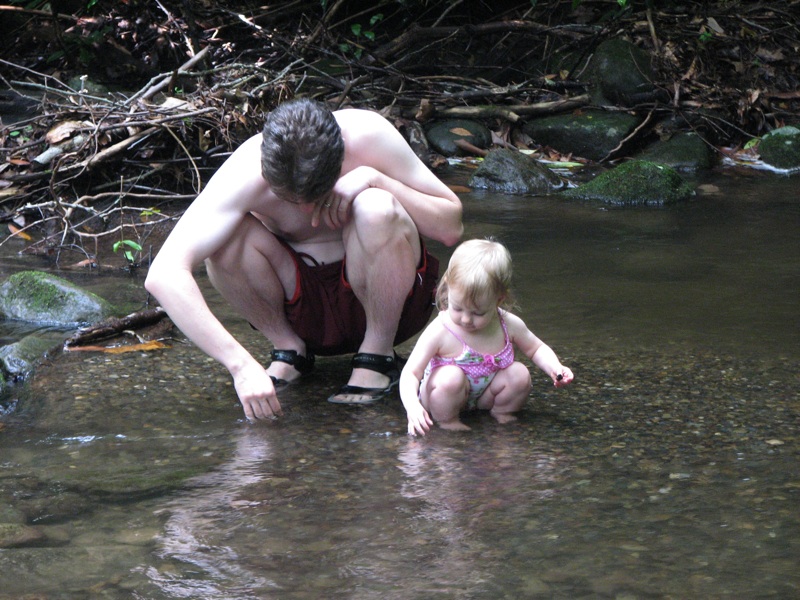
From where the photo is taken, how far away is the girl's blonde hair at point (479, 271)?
9.14 ft

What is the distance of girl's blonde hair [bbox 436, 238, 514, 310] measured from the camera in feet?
9.14

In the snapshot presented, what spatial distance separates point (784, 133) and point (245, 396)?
7211mm

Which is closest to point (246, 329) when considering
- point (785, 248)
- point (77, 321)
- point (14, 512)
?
point (77, 321)

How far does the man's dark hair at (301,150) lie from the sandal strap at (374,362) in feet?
2.21

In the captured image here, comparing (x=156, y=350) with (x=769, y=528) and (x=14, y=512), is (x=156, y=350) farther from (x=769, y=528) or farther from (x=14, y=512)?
(x=769, y=528)

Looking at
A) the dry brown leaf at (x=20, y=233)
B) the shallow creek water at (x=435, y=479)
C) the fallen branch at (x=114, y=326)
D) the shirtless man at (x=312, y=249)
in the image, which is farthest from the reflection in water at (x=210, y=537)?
the dry brown leaf at (x=20, y=233)

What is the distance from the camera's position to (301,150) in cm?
277

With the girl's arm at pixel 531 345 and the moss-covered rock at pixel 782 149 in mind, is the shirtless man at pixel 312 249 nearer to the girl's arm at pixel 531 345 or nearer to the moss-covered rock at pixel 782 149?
the girl's arm at pixel 531 345

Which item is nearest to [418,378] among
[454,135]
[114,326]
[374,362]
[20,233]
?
[374,362]

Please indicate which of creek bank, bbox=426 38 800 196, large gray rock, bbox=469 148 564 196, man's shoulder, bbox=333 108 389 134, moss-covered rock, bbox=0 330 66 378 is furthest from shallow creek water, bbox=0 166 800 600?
creek bank, bbox=426 38 800 196

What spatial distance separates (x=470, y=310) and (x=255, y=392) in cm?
69

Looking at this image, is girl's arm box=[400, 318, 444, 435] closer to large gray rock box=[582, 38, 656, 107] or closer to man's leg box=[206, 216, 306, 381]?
man's leg box=[206, 216, 306, 381]

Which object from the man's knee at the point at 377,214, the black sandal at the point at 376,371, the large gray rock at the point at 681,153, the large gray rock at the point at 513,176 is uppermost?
the man's knee at the point at 377,214

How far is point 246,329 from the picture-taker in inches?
165
